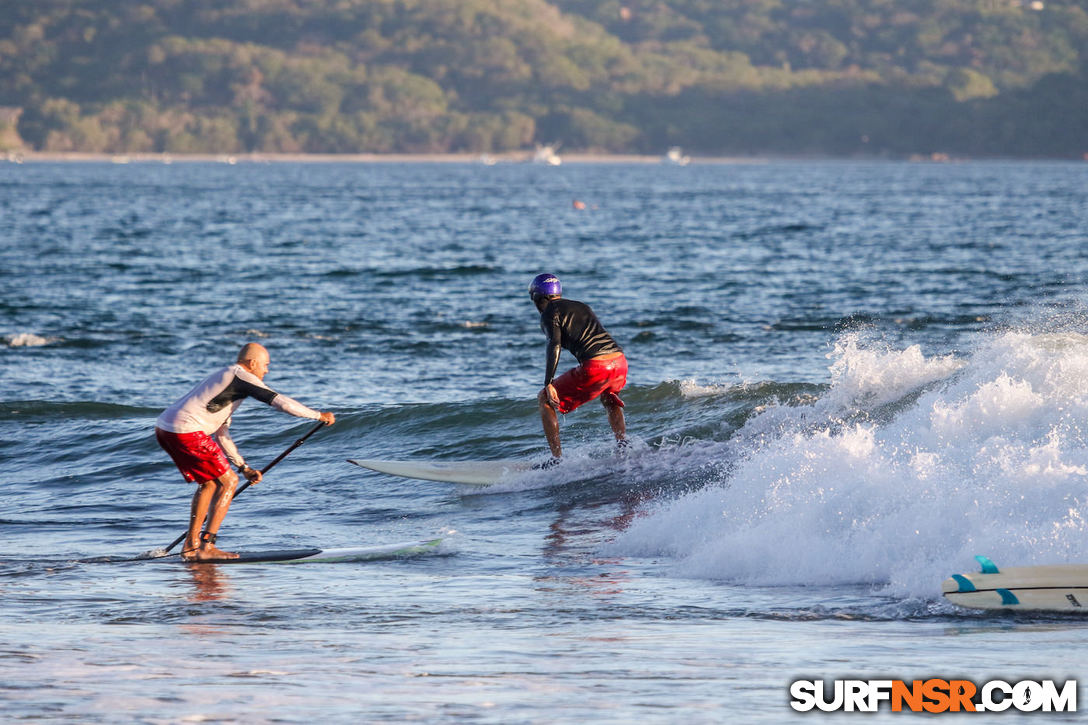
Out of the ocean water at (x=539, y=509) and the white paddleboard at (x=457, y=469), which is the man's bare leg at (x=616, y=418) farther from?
the white paddleboard at (x=457, y=469)

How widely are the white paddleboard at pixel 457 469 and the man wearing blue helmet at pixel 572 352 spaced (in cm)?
82

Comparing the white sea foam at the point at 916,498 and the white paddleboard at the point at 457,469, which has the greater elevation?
the white sea foam at the point at 916,498

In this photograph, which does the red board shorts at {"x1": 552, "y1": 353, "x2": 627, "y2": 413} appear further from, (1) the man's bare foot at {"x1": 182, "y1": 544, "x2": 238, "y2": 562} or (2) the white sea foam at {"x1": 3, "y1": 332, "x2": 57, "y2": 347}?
(2) the white sea foam at {"x1": 3, "y1": 332, "x2": 57, "y2": 347}

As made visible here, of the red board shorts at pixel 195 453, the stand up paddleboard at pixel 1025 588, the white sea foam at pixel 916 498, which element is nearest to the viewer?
the stand up paddleboard at pixel 1025 588

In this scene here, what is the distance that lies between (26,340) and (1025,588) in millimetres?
20661

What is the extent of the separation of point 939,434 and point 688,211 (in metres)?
68.8

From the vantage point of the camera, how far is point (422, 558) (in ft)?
34.3

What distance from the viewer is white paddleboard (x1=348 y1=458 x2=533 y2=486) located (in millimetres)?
13750

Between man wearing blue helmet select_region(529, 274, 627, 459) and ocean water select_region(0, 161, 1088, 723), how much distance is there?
97cm

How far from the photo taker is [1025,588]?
8148 mm

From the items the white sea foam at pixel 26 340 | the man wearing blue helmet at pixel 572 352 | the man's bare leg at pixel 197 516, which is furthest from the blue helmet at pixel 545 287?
the white sea foam at pixel 26 340

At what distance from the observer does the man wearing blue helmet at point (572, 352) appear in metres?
12.7

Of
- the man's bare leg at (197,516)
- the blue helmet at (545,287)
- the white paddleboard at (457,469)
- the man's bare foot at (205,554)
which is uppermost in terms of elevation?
the blue helmet at (545,287)

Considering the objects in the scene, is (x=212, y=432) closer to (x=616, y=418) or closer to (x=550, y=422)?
(x=550, y=422)
